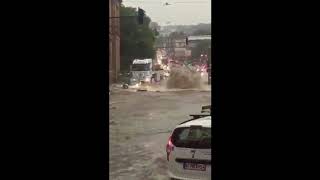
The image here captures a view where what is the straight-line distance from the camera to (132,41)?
34312 mm

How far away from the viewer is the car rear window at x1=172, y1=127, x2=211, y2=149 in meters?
5.04

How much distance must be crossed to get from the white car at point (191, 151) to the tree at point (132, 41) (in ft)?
89.6

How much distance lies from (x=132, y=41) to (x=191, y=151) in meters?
29.7

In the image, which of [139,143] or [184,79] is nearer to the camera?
[139,143]

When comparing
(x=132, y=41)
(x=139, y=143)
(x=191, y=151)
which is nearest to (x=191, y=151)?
(x=191, y=151)

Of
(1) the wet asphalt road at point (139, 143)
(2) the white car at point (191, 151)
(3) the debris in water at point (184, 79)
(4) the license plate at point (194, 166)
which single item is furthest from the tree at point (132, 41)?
(4) the license plate at point (194, 166)

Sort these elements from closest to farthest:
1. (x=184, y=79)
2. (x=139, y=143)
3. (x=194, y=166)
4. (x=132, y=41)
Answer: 1. (x=194, y=166)
2. (x=139, y=143)
3. (x=132, y=41)
4. (x=184, y=79)

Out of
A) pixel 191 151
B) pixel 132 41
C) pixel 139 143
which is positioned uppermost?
pixel 132 41

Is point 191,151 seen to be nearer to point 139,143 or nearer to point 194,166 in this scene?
point 194,166

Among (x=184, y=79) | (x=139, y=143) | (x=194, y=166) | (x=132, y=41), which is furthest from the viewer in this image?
(x=184, y=79)

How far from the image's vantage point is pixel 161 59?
4003 centimetres

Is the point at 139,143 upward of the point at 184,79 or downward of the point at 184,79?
downward
